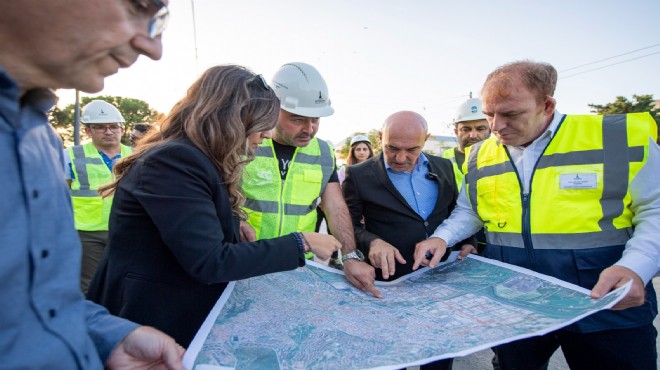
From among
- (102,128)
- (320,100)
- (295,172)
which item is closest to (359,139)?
(102,128)

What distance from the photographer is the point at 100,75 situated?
0.79 meters

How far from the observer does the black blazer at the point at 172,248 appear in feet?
3.94

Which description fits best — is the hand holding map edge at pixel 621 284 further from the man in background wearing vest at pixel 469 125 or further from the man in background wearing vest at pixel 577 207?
the man in background wearing vest at pixel 469 125

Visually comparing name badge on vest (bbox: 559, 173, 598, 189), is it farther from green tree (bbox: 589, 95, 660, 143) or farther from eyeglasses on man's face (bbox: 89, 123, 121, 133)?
green tree (bbox: 589, 95, 660, 143)

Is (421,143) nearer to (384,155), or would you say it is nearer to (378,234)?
(384,155)

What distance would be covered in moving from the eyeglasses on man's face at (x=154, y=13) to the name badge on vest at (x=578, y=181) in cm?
167

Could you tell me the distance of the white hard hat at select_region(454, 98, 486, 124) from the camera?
4.24m

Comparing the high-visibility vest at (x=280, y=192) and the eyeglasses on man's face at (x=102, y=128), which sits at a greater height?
the eyeglasses on man's face at (x=102, y=128)

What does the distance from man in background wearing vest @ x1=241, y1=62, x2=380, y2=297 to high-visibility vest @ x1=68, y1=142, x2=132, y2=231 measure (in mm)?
2459

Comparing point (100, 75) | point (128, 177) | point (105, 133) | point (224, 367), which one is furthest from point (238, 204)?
point (105, 133)

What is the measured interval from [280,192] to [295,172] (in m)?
0.16

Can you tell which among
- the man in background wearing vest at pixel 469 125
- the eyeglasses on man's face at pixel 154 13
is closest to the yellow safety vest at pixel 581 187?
the eyeglasses on man's face at pixel 154 13

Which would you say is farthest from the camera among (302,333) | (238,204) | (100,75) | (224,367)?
(238,204)

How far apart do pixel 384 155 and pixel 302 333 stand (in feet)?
5.52
